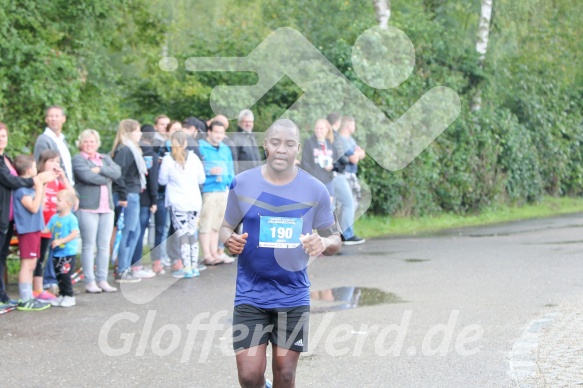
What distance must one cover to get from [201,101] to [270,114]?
179cm

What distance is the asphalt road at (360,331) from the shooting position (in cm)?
729

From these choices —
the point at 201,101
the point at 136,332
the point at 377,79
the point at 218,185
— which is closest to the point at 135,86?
the point at 201,101

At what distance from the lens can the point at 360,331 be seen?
8.84 metres

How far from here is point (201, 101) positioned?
63.6 ft

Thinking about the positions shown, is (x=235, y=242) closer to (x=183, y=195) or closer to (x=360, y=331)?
(x=360, y=331)

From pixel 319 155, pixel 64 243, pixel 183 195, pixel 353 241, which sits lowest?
pixel 353 241

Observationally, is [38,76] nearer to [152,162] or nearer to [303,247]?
[152,162]

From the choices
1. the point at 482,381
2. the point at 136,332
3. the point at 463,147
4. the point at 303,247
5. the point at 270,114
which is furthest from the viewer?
the point at 463,147

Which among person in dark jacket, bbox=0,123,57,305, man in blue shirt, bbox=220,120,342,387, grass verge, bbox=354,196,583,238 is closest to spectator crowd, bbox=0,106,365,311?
person in dark jacket, bbox=0,123,57,305

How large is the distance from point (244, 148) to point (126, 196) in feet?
8.98

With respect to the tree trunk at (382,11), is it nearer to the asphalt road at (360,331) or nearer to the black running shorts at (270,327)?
the asphalt road at (360,331)

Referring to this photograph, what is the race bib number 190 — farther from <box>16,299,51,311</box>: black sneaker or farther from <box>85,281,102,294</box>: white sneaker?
<box>85,281,102,294</box>: white sneaker

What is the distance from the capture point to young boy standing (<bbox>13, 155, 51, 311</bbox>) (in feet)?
33.5

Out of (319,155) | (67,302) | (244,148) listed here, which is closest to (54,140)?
(67,302)
